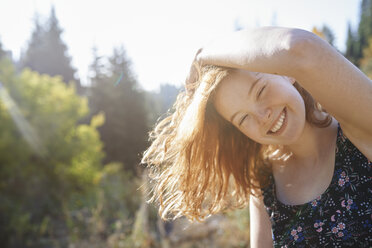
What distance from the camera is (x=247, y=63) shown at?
2.75 ft

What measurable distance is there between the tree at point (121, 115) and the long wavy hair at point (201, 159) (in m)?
12.1

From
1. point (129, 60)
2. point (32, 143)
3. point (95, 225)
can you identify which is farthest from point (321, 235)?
point (129, 60)

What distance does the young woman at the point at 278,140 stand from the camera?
0.77 m

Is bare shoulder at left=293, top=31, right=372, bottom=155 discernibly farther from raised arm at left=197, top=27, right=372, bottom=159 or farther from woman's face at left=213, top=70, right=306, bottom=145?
woman's face at left=213, top=70, right=306, bottom=145

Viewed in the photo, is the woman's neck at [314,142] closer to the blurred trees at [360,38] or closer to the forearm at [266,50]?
the forearm at [266,50]

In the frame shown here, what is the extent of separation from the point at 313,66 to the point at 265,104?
426mm

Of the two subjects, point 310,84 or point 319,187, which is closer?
point 310,84

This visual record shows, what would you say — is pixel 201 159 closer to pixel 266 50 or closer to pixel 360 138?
pixel 360 138

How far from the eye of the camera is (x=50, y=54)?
24906 millimetres

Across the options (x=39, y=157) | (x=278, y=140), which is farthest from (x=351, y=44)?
(x=278, y=140)

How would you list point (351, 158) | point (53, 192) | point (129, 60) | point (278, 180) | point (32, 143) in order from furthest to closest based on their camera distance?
point (129, 60) → point (53, 192) → point (32, 143) → point (278, 180) → point (351, 158)

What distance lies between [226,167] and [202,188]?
18 centimetres

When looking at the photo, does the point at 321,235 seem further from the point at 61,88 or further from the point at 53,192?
the point at 61,88

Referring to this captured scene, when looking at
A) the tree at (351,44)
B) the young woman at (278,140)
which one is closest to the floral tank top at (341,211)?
the young woman at (278,140)
